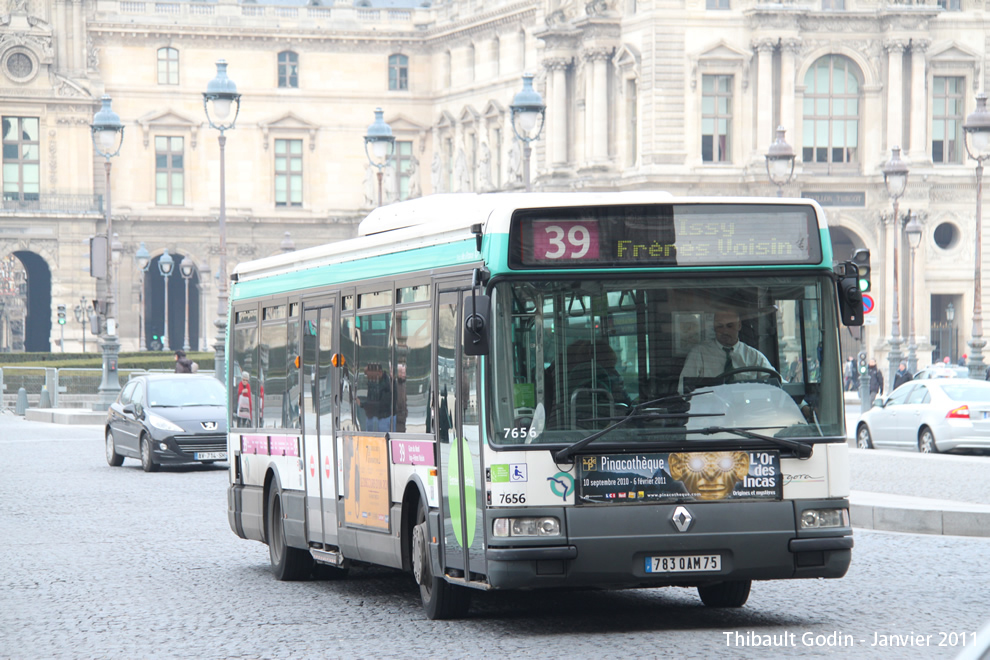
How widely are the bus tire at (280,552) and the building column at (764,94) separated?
5035 centimetres

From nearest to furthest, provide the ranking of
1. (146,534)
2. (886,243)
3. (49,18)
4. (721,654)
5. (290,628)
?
(721,654)
(290,628)
(146,534)
(886,243)
(49,18)

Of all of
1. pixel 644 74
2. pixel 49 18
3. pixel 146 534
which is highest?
pixel 49 18

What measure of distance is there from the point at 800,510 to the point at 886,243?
54.3 metres

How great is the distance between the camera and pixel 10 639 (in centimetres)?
1020

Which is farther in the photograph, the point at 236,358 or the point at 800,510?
the point at 236,358

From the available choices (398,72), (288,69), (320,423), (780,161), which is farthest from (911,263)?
(320,423)

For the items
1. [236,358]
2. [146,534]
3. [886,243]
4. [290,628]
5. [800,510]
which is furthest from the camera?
[886,243]

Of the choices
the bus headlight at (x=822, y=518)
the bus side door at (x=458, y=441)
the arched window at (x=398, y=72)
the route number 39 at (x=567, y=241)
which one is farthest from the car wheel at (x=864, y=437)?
the arched window at (x=398, y=72)

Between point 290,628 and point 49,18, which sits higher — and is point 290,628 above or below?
below

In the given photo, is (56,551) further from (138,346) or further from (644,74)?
(138,346)

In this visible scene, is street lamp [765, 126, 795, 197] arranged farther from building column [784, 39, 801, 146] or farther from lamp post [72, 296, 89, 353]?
lamp post [72, 296, 89, 353]

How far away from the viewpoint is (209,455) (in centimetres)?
2508

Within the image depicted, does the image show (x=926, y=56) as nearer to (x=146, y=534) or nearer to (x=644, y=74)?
(x=644, y=74)

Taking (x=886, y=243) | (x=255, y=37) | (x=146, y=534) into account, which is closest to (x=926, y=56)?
(x=886, y=243)
